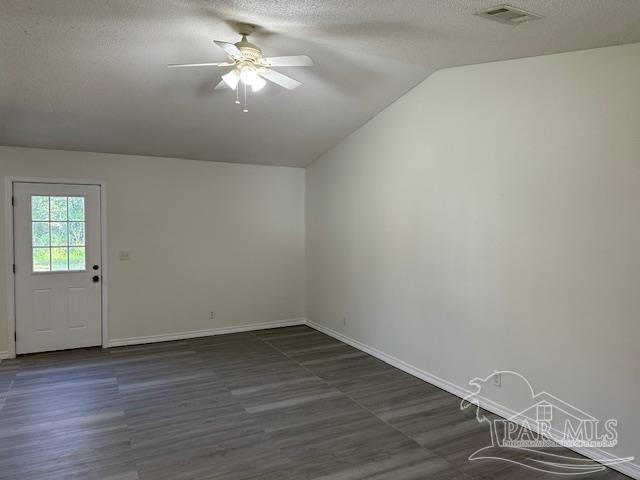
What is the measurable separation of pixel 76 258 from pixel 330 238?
3.26m

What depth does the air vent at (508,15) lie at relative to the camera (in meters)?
2.26

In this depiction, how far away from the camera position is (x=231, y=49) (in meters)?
2.53

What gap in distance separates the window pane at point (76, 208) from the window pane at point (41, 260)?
19.7 inches

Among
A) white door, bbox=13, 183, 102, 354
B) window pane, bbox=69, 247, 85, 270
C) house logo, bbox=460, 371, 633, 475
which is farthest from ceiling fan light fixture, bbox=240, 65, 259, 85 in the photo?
window pane, bbox=69, 247, 85, 270

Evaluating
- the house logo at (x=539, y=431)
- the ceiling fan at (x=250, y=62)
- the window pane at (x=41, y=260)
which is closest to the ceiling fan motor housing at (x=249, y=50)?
the ceiling fan at (x=250, y=62)

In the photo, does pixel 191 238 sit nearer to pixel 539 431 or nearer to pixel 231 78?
pixel 231 78

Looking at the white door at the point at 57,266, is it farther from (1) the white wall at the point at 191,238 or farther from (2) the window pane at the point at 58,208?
(1) the white wall at the point at 191,238

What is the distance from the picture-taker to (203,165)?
562 cm

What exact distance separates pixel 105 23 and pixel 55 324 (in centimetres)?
385

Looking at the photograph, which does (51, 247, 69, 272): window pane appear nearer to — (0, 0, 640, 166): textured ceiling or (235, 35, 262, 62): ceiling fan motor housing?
(0, 0, 640, 166): textured ceiling

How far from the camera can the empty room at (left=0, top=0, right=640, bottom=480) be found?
2.56 m

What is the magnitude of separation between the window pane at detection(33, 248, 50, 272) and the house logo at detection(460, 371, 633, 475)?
4894 millimetres

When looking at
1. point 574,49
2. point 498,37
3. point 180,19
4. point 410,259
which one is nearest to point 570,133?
point 574,49

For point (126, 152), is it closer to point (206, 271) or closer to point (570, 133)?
point (206, 271)
